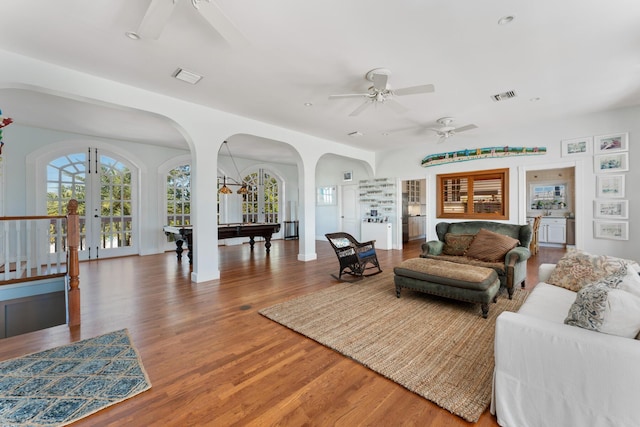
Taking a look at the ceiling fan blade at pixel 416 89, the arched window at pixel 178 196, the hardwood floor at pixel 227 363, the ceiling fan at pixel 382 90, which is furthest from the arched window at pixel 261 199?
the ceiling fan blade at pixel 416 89

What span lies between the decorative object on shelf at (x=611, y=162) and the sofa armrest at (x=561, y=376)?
16.7 ft

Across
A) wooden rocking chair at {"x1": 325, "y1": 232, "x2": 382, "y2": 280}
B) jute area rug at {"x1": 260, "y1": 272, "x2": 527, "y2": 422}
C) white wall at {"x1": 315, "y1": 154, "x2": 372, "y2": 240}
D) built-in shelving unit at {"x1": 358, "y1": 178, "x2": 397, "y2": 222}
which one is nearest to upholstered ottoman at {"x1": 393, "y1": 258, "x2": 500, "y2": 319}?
jute area rug at {"x1": 260, "y1": 272, "x2": 527, "y2": 422}

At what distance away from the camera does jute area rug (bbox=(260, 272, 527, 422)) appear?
6.10 feet

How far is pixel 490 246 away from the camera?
3914 millimetres

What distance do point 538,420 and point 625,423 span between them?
0.33 m

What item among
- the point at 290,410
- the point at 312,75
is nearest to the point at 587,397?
the point at 290,410

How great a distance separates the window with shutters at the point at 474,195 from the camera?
6.06m

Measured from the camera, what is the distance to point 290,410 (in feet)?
5.49

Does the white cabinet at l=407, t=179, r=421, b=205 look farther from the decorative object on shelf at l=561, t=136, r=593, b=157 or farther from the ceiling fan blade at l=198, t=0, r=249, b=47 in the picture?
the ceiling fan blade at l=198, t=0, r=249, b=47

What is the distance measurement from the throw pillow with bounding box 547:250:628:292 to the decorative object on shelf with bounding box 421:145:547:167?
3.62 metres

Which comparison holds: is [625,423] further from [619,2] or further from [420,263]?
[619,2]

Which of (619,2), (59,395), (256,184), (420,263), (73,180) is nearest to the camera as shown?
(59,395)

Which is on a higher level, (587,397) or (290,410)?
(587,397)

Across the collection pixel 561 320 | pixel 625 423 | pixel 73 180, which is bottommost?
pixel 625 423
